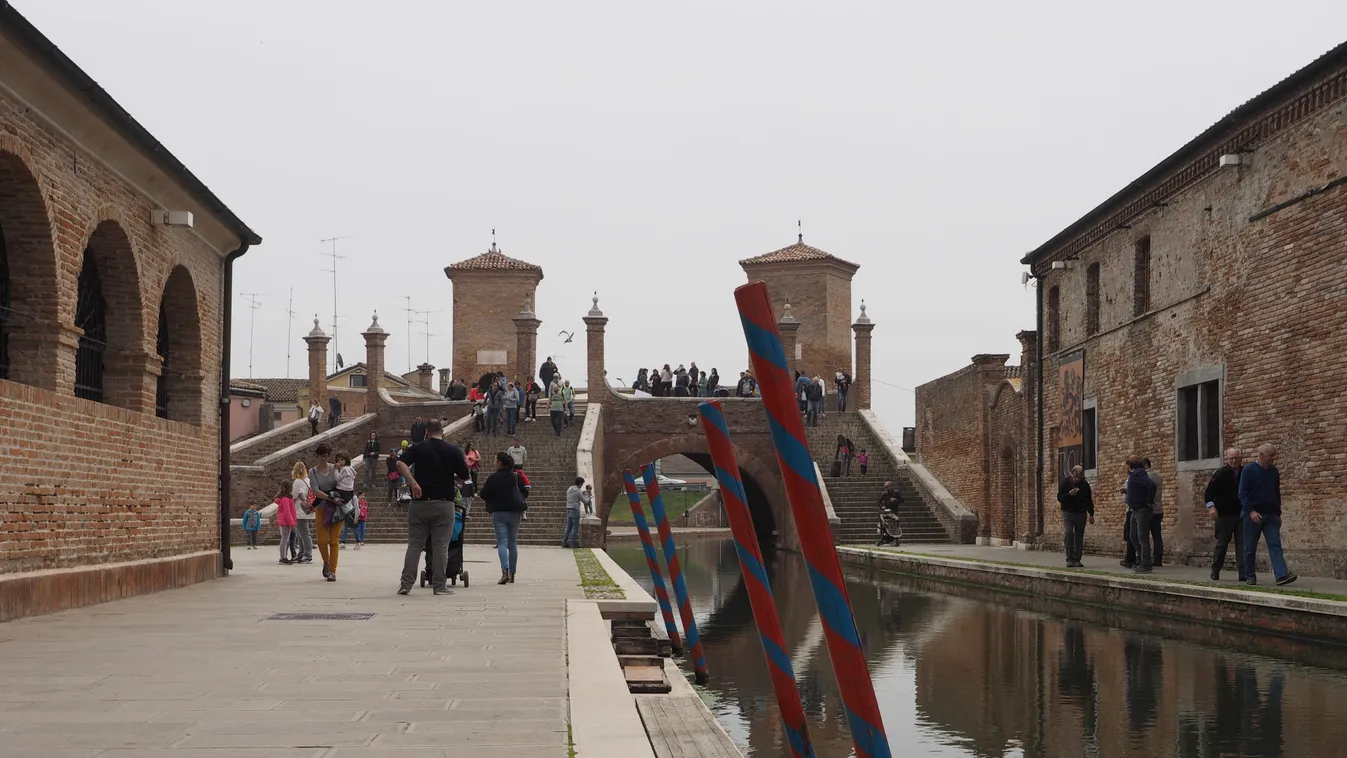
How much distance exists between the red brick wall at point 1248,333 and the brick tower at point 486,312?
3310 centimetres

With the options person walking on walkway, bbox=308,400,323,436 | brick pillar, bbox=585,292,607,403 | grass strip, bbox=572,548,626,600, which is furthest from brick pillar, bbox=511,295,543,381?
grass strip, bbox=572,548,626,600

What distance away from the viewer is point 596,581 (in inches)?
608

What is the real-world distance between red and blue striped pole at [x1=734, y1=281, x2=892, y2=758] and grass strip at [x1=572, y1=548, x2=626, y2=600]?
348 inches

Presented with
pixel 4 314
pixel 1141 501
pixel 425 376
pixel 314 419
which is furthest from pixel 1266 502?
pixel 425 376

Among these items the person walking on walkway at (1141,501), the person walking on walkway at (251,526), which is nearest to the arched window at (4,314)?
the person walking on walkway at (1141,501)

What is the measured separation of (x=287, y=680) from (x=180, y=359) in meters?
9.94

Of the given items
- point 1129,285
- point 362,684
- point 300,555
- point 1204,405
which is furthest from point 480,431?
point 362,684

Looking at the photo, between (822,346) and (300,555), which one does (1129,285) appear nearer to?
(300,555)

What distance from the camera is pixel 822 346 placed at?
180 feet

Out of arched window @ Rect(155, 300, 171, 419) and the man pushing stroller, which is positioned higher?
arched window @ Rect(155, 300, 171, 419)

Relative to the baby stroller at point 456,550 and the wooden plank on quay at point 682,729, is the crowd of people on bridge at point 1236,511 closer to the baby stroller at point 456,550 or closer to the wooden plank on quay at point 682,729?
the baby stroller at point 456,550

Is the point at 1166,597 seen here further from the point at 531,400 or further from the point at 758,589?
the point at 531,400

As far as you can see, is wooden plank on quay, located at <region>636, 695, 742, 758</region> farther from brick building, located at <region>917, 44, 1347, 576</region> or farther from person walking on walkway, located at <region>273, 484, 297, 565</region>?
person walking on walkway, located at <region>273, 484, 297, 565</region>

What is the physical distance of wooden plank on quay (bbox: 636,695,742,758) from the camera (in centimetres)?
605
